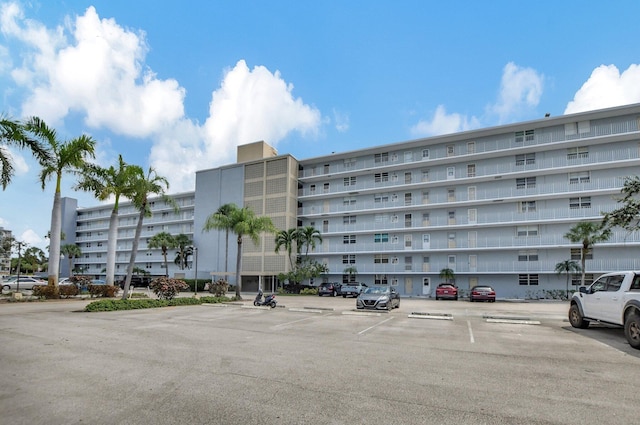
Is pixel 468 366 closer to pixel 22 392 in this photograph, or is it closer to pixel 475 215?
pixel 22 392

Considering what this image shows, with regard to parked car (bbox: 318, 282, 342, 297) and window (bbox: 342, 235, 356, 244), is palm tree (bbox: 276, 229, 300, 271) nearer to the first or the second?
window (bbox: 342, 235, 356, 244)

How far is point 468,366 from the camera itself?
25.1 ft

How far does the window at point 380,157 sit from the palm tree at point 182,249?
32798 millimetres

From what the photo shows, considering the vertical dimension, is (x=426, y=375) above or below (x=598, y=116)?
below

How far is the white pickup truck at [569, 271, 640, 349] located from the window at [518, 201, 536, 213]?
28746 millimetres

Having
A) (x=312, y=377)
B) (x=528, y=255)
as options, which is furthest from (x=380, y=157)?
(x=312, y=377)

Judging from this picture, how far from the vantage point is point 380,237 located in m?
46.8

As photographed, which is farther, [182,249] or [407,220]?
[182,249]

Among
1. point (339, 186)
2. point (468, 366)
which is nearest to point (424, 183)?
point (339, 186)

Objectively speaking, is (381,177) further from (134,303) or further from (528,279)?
(134,303)

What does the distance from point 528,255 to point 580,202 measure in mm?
7200

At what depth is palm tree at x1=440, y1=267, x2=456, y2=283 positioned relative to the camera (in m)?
41.2

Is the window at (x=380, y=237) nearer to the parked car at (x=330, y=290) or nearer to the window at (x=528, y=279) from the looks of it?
the parked car at (x=330, y=290)

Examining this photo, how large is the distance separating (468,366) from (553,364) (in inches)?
77.1
